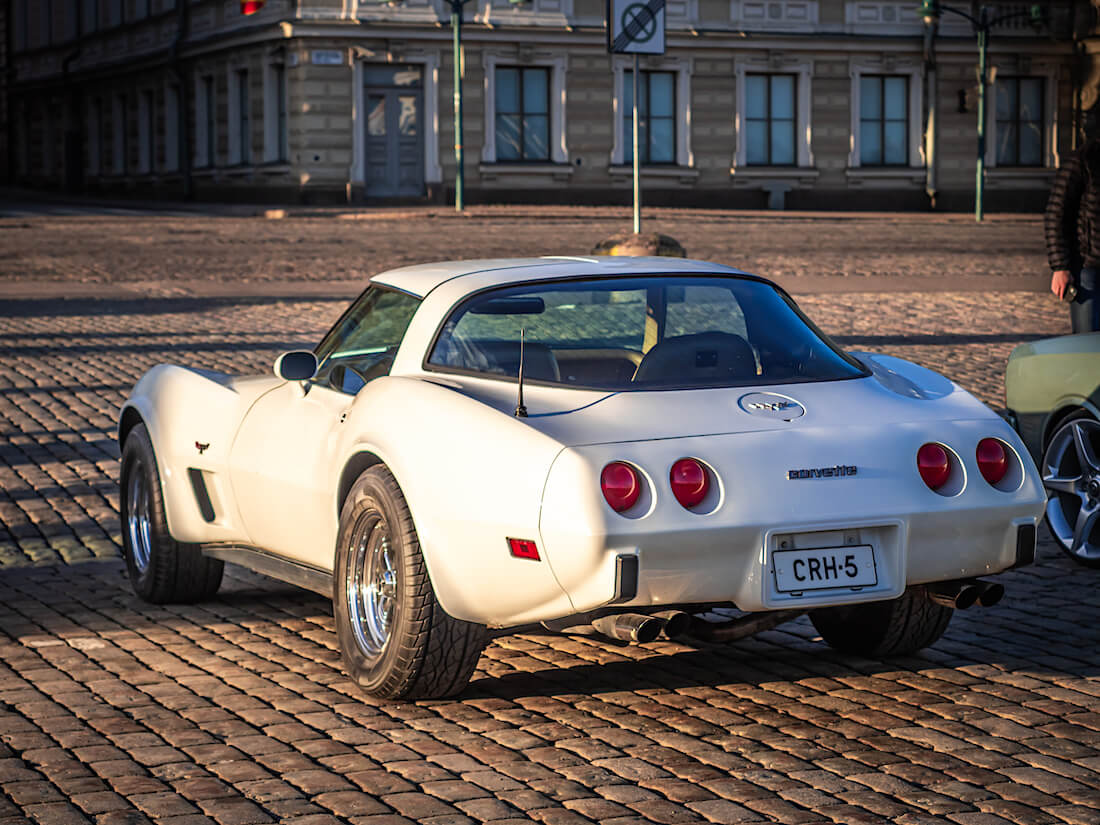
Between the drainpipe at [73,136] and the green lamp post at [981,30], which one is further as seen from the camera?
the drainpipe at [73,136]

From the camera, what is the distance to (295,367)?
620cm

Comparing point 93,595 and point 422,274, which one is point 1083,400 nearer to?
point 422,274

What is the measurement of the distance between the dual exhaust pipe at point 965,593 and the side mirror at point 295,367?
221 cm

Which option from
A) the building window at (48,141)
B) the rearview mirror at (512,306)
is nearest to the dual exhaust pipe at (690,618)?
the rearview mirror at (512,306)

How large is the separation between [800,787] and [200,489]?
3.01m

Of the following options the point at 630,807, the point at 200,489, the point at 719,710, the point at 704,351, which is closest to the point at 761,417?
the point at 704,351

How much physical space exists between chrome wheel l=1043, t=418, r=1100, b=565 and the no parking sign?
9.20 m

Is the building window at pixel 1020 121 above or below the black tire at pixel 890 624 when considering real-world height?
above

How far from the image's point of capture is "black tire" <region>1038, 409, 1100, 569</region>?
745 cm

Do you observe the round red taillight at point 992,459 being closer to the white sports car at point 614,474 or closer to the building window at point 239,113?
the white sports car at point 614,474

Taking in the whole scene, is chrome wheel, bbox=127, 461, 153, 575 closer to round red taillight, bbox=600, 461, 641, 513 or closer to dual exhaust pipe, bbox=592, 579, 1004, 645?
dual exhaust pipe, bbox=592, 579, 1004, 645

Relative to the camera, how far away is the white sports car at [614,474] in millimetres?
4945

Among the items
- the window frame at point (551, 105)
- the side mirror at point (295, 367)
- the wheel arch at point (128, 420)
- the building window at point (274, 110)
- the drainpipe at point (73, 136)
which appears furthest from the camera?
the drainpipe at point (73, 136)

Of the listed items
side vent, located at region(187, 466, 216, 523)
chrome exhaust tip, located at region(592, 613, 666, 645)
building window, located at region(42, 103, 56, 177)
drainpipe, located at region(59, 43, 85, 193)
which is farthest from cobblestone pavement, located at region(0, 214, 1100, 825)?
building window, located at region(42, 103, 56, 177)
